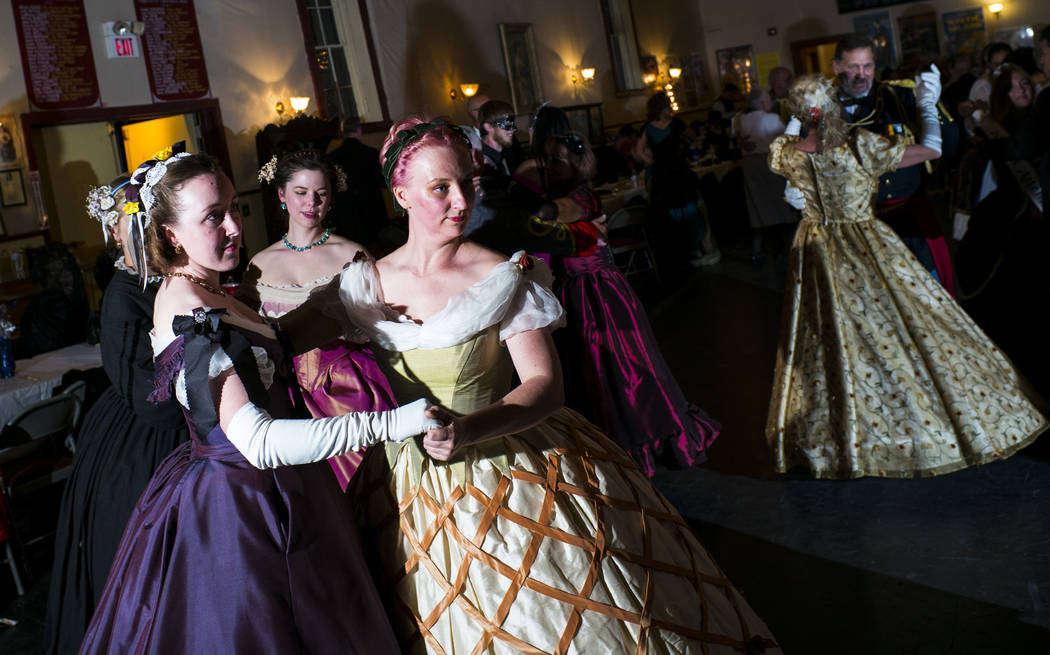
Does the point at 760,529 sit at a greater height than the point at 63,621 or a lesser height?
lesser

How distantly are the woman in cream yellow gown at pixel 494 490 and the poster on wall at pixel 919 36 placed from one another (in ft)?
52.3

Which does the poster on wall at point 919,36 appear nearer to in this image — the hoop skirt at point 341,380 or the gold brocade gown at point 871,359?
the gold brocade gown at point 871,359

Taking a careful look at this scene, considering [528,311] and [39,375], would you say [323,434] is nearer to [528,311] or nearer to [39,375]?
[528,311]

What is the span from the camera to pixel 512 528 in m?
1.56

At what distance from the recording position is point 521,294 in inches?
68.6

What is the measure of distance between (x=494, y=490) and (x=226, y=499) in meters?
0.44

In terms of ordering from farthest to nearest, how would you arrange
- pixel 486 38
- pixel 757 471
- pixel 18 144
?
1. pixel 486 38
2. pixel 18 144
3. pixel 757 471

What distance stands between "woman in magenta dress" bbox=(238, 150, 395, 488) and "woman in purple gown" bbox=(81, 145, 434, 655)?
1.05 m

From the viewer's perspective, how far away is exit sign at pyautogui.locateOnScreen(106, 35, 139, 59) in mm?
7312

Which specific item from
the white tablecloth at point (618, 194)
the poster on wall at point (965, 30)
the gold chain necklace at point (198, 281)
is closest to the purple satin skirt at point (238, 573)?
the gold chain necklace at point (198, 281)

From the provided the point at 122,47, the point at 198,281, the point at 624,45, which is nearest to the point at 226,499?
the point at 198,281

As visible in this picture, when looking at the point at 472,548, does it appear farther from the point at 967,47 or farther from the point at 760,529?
the point at 967,47

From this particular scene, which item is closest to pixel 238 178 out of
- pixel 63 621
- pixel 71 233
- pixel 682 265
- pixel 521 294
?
pixel 71 233

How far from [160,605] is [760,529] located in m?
2.04
